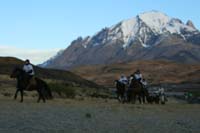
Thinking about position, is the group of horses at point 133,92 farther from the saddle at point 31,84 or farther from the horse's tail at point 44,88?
the saddle at point 31,84

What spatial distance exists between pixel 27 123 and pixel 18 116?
9.48ft

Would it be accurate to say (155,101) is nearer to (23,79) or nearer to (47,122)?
(23,79)

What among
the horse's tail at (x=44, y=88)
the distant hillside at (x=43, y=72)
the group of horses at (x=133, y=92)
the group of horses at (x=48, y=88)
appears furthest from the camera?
the distant hillside at (x=43, y=72)

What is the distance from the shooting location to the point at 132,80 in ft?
126

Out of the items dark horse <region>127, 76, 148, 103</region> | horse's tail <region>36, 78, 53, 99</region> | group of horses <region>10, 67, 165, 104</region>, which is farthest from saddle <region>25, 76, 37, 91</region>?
dark horse <region>127, 76, 148, 103</region>

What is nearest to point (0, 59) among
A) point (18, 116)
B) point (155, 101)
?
point (155, 101)

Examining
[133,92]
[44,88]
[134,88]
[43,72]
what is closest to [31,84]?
[44,88]

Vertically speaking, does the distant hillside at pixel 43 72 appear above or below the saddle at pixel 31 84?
above

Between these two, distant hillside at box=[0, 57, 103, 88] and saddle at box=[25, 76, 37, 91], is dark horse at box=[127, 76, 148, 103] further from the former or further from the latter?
distant hillside at box=[0, 57, 103, 88]

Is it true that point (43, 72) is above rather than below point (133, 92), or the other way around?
above

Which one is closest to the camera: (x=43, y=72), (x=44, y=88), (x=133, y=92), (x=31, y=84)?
(x=31, y=84)

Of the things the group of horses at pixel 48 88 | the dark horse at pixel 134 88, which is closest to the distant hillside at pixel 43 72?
→ the group of horses at pixel 48 88

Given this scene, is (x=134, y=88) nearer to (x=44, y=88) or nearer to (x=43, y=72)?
(x=44, y=88)

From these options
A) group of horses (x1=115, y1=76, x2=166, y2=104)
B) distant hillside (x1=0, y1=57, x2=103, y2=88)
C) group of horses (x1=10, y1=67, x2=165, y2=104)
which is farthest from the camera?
distant hillside (x1=0, y1=57, x2=103, y2=88)
